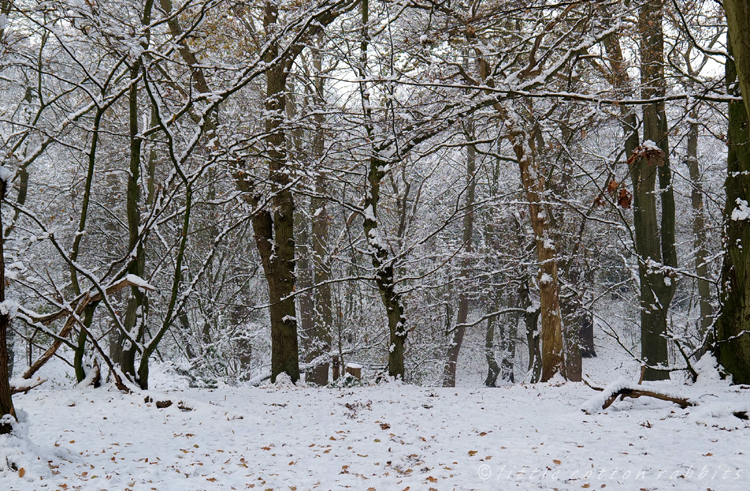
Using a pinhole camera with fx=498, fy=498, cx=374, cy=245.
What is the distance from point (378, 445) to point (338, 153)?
26.3 ft

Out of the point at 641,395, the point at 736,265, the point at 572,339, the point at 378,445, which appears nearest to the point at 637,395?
the point at 641,395

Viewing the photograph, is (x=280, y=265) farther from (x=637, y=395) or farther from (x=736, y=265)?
(x=736, y=265)

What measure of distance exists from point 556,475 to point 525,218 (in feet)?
32.1

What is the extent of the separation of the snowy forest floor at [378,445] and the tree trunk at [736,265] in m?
0.39

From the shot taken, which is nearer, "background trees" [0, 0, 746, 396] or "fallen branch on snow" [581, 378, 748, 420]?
"fallen branch on snow" [581, 378, 748, 420]

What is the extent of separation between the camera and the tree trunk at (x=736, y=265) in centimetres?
527

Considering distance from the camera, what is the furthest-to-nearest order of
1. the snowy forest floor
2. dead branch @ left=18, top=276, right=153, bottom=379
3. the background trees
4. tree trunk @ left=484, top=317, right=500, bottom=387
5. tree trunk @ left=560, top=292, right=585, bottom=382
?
tree trunk @ left=484, top=317, right=500, bottom=387
tree trunk @ left=560, top=292, right=585, bottom=382
the background trees
dead branch @ left=18, top=276, right=153, bottom=379
the snowy forest floor

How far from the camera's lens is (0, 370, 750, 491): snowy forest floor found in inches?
131

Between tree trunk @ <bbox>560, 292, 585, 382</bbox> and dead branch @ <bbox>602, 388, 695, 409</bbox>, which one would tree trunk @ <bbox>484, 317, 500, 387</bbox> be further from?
dead branch @ <bbox>602, 388, 695, 409</bbox>

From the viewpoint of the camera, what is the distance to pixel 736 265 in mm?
5387

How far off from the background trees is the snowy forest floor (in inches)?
38.4

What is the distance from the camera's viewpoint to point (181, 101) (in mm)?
8047

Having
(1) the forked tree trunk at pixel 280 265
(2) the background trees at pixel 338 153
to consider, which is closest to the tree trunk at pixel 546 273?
(2) the background trees at pixel 338 153

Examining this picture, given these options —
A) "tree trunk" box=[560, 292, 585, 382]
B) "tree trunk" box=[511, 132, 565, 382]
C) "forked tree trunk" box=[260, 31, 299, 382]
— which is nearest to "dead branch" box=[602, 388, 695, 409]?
"tree trunk" box=[511, 132, 565, 382]
